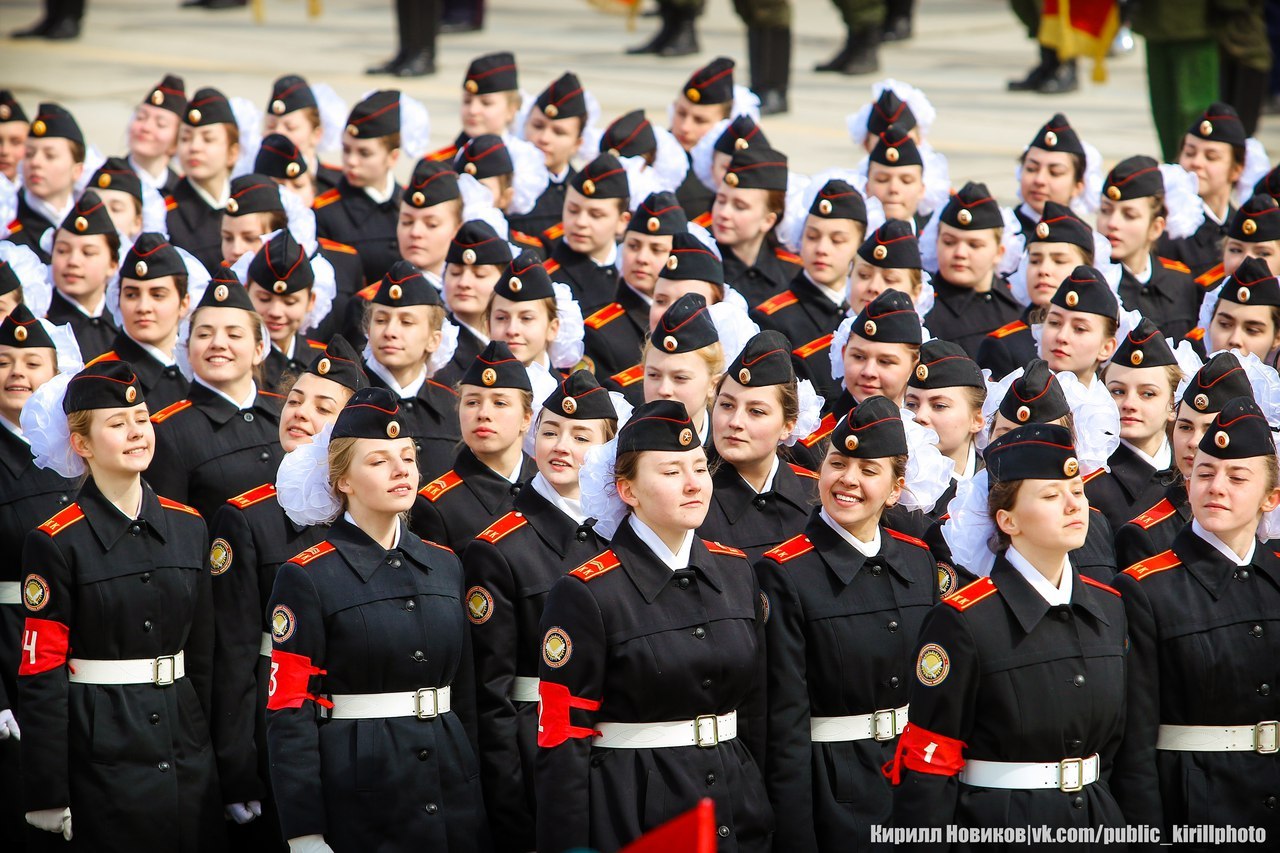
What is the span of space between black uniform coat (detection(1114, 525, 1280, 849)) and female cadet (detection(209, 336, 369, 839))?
2.35 m

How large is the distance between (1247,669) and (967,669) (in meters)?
0.92

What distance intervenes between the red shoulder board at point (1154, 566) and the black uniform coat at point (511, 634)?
1470mm

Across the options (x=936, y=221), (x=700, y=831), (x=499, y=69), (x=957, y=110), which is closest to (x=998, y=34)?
(x=957, y=110)

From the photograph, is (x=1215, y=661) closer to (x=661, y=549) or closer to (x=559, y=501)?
(x=661, y=549)

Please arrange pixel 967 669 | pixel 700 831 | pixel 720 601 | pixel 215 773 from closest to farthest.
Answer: pixel 700 831
pixel 967 669
pixel 720 601
pixel 215 773

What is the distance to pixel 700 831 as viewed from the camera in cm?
303

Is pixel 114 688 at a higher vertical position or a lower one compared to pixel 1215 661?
lower

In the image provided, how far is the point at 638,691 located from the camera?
5.02 metres

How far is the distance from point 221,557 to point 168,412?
3.15 ft

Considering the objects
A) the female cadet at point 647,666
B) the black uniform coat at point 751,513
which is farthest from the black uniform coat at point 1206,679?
the black uniform coat at point 751,513

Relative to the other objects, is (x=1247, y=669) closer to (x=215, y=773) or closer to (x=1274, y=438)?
(x=1274, y=438)

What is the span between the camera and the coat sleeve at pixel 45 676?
222 inches

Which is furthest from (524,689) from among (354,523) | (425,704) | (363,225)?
(363,225)

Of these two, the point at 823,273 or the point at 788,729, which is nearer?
the point at 788,729
